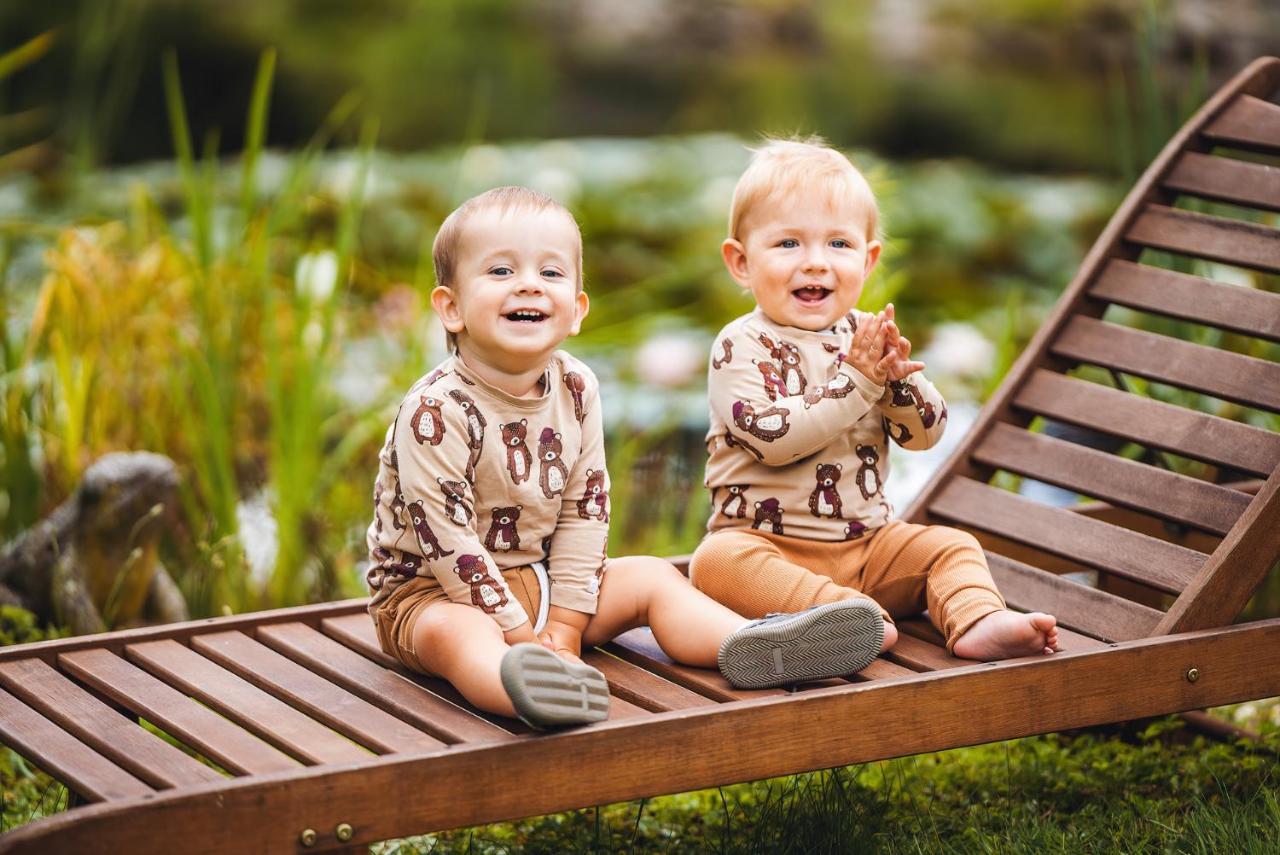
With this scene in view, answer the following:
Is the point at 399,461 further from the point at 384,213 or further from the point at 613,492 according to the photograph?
the point at 384,213

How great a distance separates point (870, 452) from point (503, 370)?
0.74m

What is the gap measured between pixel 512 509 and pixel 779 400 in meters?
0.51

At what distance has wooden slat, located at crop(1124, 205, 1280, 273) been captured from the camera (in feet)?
10.9

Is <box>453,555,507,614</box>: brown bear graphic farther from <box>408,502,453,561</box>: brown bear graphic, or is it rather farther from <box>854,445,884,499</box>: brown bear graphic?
<box>854,445,884,499</box>: brown bear graphic

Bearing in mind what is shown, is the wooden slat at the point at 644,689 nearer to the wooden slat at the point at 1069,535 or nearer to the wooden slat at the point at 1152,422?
the wooden slat at the point at 1069,535

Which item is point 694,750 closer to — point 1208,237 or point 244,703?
Result: point 244,703

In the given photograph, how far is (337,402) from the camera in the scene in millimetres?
4875

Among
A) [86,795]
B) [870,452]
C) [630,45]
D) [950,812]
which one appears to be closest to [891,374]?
[870,452]

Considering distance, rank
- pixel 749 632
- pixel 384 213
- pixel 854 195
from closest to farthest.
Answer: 1. pixel 749 632
2. pixel 854 195
3. pixel 384 213

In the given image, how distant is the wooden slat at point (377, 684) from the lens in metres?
2.43

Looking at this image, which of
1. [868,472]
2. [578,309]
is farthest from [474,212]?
[868,472]

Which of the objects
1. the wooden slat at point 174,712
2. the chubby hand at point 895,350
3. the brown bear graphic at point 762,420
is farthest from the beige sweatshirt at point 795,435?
the wooden slat at point 174,712

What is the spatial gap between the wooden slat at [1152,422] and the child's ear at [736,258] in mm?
856

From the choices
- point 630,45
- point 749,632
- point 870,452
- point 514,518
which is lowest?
point 749,632
